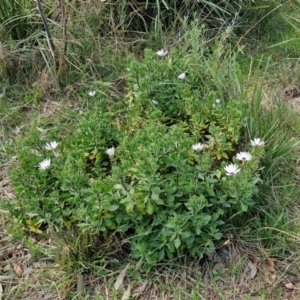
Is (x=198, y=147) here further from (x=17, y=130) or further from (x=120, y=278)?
(x=17, y=130)

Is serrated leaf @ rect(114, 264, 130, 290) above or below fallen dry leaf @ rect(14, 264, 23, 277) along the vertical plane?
above

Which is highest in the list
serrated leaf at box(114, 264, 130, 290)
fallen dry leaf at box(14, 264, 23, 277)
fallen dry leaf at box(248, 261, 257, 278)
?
serrated leaf at box(114, 264, 130, 290)

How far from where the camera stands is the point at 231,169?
2.27 m

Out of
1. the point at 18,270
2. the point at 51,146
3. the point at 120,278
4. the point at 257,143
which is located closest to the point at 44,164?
the point at 51,146

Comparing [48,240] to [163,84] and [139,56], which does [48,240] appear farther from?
[139,56]

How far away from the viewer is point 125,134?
2582 millimetres

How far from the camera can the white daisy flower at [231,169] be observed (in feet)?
7.34

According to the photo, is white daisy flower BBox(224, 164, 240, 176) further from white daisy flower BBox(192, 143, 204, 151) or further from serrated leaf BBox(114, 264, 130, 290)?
serrated leaf BBox(114, 264, 130, 290)

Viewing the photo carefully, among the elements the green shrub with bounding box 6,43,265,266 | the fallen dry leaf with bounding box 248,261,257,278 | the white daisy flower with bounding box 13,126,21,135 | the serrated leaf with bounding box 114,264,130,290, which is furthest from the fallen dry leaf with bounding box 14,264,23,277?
the fallen dry leaf with bounding box 248,261,257,278

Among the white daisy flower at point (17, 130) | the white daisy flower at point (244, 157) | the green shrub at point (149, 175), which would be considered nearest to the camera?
the green shrub at point (149, 175)

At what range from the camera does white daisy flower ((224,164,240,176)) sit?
2.24 meters

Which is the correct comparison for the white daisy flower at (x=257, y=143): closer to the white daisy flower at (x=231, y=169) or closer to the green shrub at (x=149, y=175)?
the green shrub at (x=149, y=175)

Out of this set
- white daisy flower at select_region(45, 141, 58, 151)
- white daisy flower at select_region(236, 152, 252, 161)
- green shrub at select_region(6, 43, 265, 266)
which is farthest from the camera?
white daisy flower at select_region(45, 141, 58, 151)

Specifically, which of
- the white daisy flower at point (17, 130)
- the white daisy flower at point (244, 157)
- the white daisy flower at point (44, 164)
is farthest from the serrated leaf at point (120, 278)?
the white daisy flower at point (17, 130)
